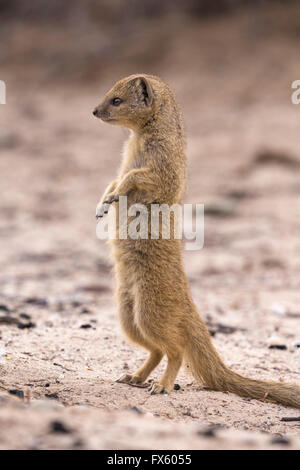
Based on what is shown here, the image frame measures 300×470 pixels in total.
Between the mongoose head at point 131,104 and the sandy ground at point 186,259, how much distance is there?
5.73ft

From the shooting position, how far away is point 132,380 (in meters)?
4.32

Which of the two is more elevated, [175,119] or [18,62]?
[18,62]

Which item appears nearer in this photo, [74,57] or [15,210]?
[15,210]

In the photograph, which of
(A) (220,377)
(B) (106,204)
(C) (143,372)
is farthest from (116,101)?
(A) (220,377)

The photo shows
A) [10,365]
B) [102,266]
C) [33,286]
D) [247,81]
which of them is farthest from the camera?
[247,81]

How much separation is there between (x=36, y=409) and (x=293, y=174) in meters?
9.78

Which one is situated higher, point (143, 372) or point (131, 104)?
point (131, 104)

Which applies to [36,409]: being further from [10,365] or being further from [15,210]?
[15,210]

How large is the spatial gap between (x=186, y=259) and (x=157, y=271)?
4964 millimetres

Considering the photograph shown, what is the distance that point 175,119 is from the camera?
178 inches

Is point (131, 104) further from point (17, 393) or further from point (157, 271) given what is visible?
point (17, 393)

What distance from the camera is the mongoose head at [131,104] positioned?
4.40 m

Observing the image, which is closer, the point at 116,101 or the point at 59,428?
the point at 59,428

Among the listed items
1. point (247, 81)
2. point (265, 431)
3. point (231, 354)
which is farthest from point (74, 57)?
point (265, 431)
